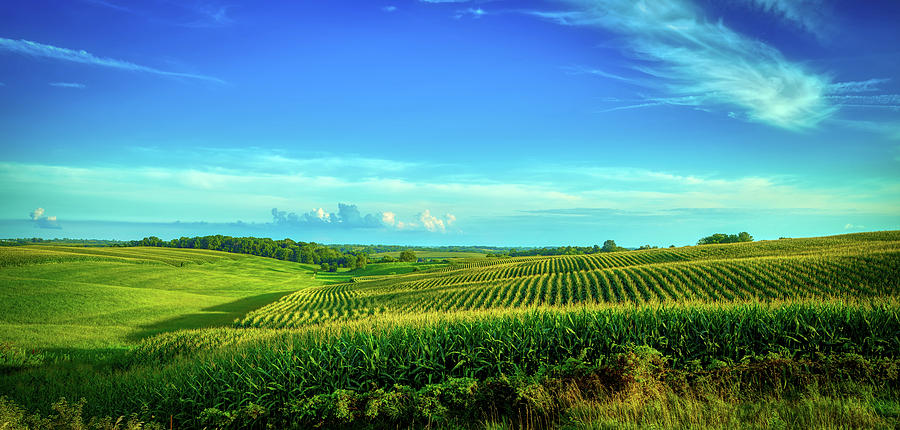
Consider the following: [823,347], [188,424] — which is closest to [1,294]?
[188,424]

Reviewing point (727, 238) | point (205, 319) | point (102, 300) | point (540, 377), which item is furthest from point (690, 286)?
point (727, 238)

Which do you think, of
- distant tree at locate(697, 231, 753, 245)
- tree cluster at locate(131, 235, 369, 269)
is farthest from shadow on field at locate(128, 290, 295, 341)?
distant tree at locate(697, 231, 753, 245)

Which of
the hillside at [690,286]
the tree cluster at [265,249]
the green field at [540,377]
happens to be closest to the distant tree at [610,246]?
the tree cluster at [265,249]

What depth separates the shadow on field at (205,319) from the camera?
105 ft

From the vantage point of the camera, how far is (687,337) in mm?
9047

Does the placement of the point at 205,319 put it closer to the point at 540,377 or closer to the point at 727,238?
the point at 540,377

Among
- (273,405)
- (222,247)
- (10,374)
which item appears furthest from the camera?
(222,247)

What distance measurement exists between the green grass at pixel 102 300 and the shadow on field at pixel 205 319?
0.25ft

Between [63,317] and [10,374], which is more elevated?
[10,374]

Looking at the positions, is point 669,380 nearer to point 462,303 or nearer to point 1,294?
point 462,303

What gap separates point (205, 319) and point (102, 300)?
1091cm

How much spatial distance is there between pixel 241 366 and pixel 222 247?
193711mm

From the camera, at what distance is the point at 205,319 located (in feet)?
139

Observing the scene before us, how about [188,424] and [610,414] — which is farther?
[188,424]
